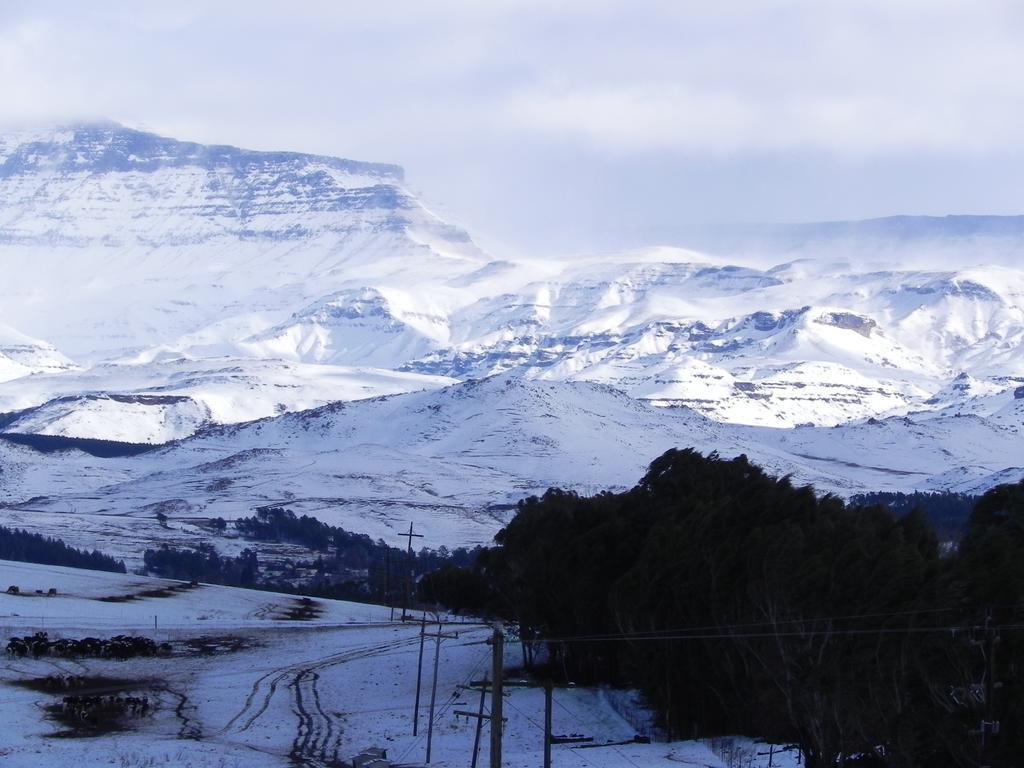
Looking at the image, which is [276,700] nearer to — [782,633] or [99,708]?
[99,708]

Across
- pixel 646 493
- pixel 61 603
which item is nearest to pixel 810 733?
pixel 646 493

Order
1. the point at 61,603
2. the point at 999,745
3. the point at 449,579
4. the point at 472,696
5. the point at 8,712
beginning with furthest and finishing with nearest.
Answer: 1. the point at 61,603
2. the point at 449,579
3. the point at 472,696
4. the point at 8,712
5. the point at 999,745

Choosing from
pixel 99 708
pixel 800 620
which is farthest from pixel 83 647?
pixel 800 620

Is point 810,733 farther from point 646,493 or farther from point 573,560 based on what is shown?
point 646,493

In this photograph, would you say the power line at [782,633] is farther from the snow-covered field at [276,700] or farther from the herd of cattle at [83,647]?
the herd of cattle at [83,647]

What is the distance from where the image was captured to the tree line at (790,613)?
5000 centimetres

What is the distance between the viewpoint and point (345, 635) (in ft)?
322

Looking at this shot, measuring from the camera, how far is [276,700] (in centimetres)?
7138

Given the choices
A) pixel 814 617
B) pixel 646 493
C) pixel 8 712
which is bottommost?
pixel 8 712

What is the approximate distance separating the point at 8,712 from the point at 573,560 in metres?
25.2

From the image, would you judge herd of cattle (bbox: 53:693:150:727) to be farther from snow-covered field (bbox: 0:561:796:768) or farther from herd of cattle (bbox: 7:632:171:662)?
herd of cattle (bbox: 7:632:171:662)

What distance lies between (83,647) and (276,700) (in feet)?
47.3

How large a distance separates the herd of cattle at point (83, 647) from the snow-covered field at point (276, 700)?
0.72 metres

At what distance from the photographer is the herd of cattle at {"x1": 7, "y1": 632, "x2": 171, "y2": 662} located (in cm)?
8025
